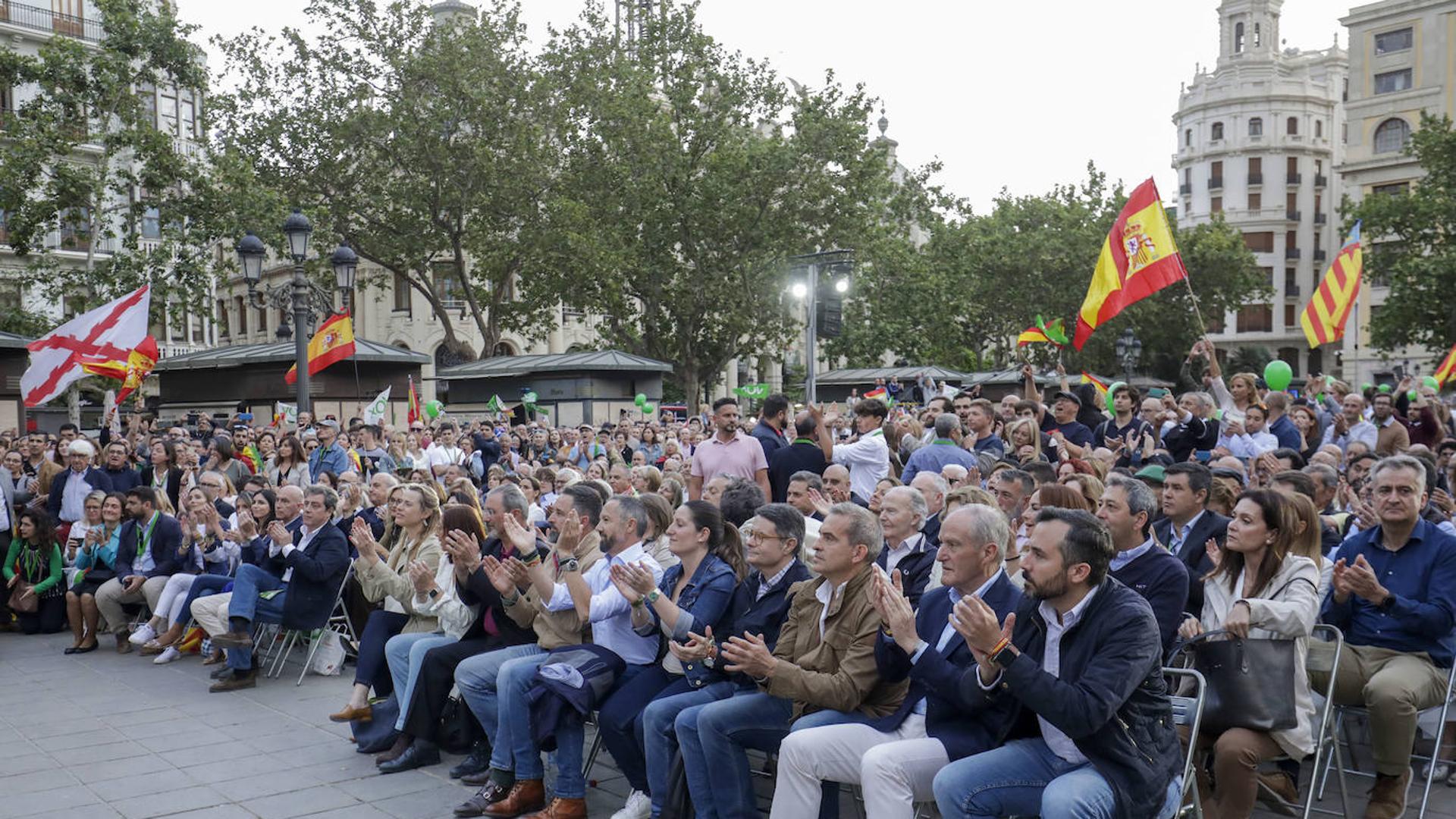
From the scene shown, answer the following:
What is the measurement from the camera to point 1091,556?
436cm

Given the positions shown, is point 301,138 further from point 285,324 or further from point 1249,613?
point 1249,613

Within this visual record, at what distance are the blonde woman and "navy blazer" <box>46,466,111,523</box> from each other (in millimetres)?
6023

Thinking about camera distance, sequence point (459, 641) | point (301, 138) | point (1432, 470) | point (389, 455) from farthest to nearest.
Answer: point (301, 138), point (389, 455), point (1432, 470), point (459, 641)

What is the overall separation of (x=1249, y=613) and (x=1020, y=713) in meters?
1.37

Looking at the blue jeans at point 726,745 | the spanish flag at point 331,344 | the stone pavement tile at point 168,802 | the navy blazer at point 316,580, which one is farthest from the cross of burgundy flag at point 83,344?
the blue jeans at point 726,745

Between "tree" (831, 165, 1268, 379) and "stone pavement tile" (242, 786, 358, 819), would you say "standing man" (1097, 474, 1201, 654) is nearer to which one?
"stone pavement tile" (242, 786, 358, 819)

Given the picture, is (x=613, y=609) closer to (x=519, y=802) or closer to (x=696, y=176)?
(x=519, y=802)

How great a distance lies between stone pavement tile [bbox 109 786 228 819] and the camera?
6.45m

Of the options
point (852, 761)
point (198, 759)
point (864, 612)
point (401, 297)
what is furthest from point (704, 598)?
point (401, 297)

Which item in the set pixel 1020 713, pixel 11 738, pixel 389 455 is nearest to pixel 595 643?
pixel 1020 713

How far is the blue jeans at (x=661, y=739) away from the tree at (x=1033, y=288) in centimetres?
4113

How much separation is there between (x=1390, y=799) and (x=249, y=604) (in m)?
7.77

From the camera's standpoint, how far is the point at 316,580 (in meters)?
9.06

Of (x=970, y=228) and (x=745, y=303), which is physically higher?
(x=970, y=228)
